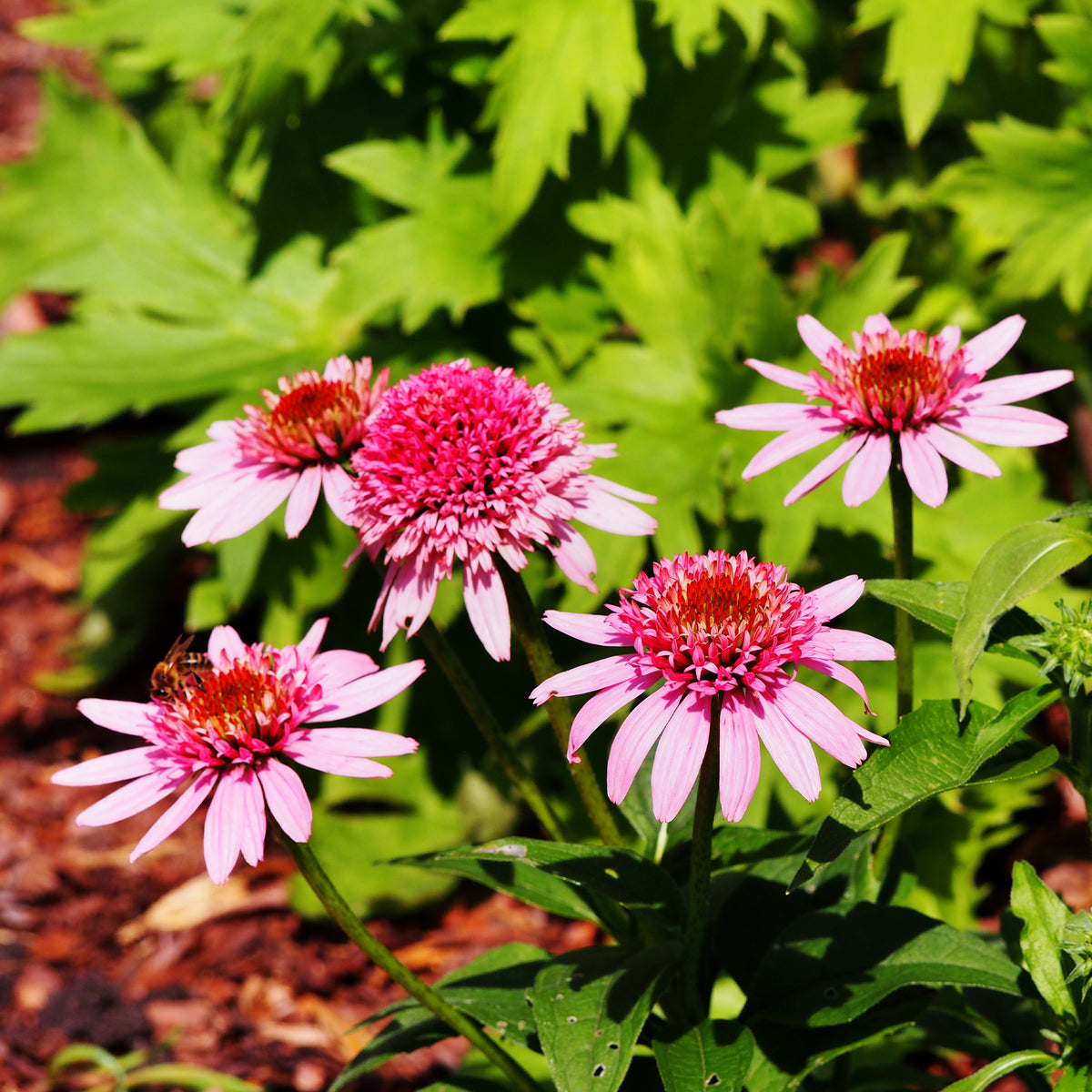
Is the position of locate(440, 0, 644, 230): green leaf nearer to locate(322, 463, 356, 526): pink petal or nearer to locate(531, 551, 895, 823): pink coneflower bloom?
locate(322, 463, 356, 526): pink petal

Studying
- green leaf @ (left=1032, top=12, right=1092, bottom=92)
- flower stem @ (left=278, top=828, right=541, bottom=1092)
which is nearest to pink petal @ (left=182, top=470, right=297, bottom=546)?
flower stem @ (left=278, top=828, right=541, bottom=1092)

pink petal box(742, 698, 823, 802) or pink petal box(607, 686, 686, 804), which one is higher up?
pink petal box(742, 698, 823, 802)

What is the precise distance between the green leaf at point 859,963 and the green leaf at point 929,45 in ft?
5.81

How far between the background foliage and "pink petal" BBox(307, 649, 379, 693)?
2.44ft

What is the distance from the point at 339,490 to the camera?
58.7 inches

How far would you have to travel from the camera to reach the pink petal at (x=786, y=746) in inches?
43.9

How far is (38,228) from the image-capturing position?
10.7 feet

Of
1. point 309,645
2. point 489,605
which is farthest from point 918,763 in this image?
point 309,645

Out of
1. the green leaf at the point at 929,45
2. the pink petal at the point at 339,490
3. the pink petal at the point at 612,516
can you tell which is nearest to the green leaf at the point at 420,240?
the green leaf at the point at 929,45

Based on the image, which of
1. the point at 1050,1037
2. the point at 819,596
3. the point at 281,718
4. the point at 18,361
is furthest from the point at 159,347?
the point at 1050,1037

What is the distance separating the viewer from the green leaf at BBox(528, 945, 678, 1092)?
1.28 meters

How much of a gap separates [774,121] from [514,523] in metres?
1.99

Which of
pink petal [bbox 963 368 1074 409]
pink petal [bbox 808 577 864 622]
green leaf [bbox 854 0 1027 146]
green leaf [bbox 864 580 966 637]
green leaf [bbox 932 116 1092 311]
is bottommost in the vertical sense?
green leaf [bbox 864 580 966 637]

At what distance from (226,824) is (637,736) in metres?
0.46
